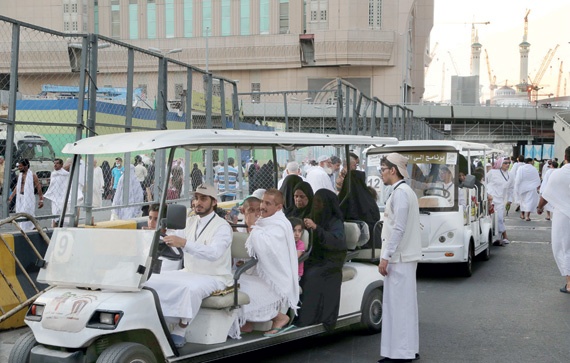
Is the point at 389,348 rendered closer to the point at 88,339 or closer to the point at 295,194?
the point at 295,194

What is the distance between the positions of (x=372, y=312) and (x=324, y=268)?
1.22 metres

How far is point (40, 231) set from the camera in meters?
8.44

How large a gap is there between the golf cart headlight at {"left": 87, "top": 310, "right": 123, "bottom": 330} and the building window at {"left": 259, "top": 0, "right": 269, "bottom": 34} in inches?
2988

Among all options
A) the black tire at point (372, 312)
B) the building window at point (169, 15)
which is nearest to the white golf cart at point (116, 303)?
the black tire at point (372, 312)

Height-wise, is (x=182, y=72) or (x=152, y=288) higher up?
(x=182, y=72)

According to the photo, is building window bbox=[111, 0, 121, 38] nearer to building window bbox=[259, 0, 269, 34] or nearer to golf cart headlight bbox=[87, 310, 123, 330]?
building window bbox=[259, 0, 269, 34]

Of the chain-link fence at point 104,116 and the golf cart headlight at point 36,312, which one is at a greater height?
the chain-link fence at point 104,116

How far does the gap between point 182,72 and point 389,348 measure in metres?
6.68

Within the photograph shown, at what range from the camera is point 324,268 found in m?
7.43

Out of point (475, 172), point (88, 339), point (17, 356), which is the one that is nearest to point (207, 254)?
point (88, 339)

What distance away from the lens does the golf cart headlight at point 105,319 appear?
18.0 ft

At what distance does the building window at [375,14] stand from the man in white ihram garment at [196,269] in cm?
7452

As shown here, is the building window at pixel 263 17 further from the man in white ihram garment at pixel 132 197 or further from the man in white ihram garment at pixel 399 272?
the man in white ihram garment at pixel 399 272

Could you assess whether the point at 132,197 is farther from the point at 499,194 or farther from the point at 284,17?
the point at 284,17
